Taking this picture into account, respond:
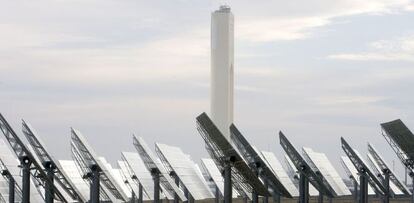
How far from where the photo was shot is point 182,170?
7244cm

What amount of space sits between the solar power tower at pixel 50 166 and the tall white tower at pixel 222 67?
319ft

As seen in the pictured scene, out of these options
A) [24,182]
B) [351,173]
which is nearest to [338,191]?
[351,173]

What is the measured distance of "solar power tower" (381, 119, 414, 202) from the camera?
6703cm

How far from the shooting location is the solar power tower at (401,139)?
6703 centimetres

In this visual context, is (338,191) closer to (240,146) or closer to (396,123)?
(396,123)

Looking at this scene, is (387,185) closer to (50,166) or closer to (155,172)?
(155,172)

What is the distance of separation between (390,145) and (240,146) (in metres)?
11.0

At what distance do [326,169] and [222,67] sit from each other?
65.2m

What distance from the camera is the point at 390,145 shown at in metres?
67.8

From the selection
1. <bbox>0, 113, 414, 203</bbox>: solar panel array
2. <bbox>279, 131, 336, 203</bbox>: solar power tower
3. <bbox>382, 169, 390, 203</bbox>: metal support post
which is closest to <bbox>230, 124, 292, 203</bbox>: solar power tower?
<bbox>0, 113, 414, 203</bbox>: solar panel array

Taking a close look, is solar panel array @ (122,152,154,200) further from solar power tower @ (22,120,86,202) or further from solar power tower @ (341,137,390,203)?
solar power tower @ (22,120,86,202)

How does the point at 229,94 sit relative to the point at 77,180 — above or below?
above

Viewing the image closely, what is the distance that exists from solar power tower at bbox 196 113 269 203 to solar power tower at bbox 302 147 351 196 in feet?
73.0

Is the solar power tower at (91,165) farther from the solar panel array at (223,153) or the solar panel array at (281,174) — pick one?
the solar panel array at (281,174)
